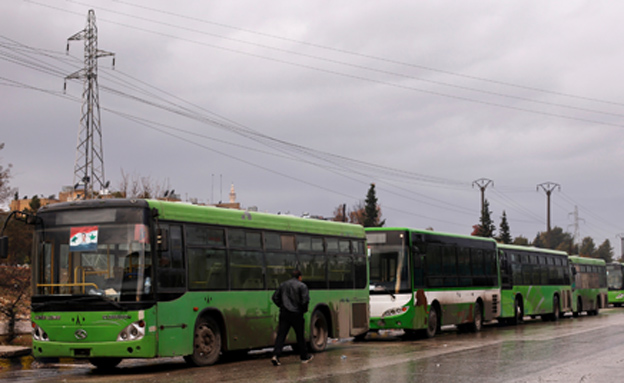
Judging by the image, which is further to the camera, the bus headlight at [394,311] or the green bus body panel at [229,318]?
the bus headlight at [394,311]

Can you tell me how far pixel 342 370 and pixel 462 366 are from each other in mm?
2209

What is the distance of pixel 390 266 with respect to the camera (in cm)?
2320

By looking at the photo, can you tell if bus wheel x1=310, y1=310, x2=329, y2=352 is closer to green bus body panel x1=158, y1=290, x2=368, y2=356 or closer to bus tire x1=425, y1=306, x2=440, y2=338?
green bus body panel x1=158, y1=290, x2=368, y2=356

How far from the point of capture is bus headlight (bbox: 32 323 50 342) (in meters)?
14.0

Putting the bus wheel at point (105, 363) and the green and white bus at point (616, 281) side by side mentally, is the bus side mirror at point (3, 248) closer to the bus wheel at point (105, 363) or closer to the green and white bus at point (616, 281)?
the bus wheel at point (105, 363)

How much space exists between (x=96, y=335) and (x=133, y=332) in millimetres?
644

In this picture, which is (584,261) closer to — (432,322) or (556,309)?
(556,309)

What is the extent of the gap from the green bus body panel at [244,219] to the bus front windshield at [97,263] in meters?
0.73

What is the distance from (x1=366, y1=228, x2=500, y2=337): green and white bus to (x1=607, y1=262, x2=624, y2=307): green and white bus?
3609 cm

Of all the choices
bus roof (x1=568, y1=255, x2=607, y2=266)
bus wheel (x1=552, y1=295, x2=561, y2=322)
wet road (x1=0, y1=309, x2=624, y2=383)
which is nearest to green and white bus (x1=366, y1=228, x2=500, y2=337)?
wet road (x1=0, y1=309, x2=624, y2=383)

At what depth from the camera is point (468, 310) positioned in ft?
88.1

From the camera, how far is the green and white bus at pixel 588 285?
42.5 metres

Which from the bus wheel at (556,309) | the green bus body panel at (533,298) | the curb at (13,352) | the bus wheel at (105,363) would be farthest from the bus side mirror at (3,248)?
the bus wheel at (556,309)

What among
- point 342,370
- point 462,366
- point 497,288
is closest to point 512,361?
point 462,366
